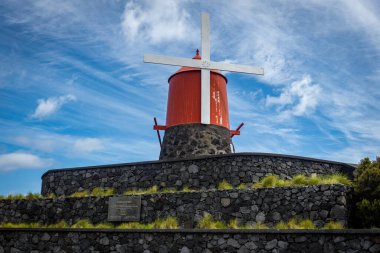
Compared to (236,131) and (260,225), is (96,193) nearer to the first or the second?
(260,225)

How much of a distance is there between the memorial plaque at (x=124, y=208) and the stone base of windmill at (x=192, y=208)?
3 cm

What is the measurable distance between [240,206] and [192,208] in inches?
54.4

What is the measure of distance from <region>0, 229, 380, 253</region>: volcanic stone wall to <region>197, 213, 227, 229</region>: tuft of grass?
2.11ft

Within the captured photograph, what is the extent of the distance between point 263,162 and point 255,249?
12.7 ft

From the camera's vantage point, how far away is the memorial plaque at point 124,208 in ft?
42.4

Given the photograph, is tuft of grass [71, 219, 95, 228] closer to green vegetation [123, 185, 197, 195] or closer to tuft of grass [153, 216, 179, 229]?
green vegetation [123, 185, 197, 195]

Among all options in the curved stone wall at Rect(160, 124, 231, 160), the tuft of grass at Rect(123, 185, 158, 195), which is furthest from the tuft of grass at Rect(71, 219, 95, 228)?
the curved stone wall at Rect(160, 124, 231, 160)

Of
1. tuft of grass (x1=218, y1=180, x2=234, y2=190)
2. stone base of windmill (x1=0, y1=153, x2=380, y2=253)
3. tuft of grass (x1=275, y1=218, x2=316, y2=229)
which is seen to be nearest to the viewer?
stone base of windmill (x1=0, y1=153, x2=380, y2=253)

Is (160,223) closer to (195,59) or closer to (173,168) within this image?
(173,168)

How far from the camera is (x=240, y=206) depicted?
38.4ft

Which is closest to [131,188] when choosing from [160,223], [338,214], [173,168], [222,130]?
[173,168]

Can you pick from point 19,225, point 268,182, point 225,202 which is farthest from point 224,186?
point 19,225

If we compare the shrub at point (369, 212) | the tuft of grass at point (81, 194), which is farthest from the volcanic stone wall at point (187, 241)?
the tuft of grass at point (81, 194)

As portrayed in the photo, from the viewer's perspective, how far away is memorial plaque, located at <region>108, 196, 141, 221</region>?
12913mm
